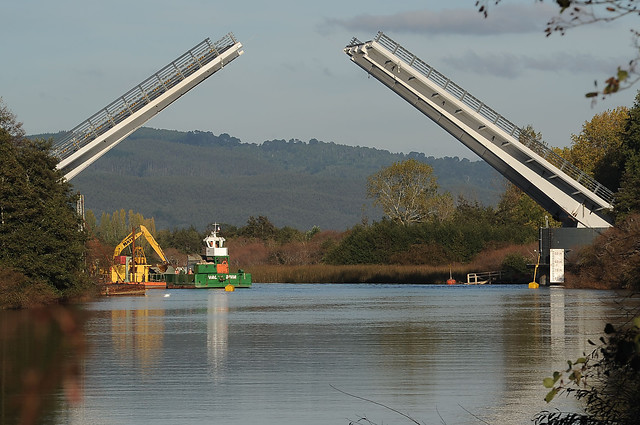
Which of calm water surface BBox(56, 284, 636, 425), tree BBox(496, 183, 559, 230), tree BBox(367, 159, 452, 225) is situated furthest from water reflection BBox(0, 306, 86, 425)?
tree BBox(367, 159, 452, 225)

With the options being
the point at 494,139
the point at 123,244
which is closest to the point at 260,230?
the point at 123,244

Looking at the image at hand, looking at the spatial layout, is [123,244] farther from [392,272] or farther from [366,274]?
[392,272]

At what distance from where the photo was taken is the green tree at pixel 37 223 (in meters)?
23.6

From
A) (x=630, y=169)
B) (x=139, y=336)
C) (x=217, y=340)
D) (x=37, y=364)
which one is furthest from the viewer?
(x=630, y=169)

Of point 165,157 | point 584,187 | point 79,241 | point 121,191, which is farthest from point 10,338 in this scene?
point 165,157

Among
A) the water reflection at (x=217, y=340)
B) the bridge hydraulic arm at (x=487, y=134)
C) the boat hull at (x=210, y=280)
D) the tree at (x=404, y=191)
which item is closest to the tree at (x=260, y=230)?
the tree at (x=404, y=191)

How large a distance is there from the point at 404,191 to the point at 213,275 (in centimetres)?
1946

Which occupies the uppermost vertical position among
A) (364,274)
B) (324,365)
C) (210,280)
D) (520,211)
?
(520,211)

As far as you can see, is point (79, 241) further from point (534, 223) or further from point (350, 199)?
point (350, 199)

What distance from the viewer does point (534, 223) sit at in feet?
176

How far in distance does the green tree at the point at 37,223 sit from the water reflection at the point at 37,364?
146 inches

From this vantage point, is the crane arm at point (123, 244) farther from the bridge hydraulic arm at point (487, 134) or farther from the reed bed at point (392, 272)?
the bridge hydraulic arm at point (487, 134)

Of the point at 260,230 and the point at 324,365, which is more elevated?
the point at 260,230

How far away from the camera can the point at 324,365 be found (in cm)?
1134
